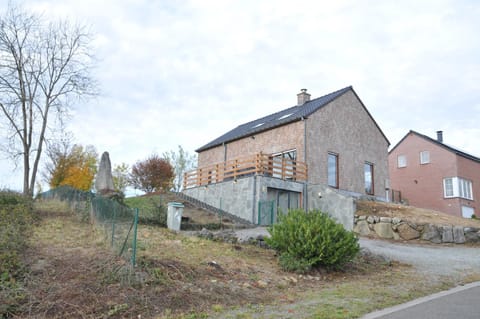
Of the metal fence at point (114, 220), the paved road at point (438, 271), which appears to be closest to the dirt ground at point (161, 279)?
the metal fence at point (114, 220)

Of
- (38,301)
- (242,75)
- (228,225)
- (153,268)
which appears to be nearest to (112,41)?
(242,75)

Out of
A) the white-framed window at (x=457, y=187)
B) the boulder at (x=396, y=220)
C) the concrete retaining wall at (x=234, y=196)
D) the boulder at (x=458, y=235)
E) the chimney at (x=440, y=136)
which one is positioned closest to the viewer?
the boulder at (x=458, y=235)

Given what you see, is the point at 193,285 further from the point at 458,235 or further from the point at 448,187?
the point at 448,187

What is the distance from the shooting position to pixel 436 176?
2959 centimetres

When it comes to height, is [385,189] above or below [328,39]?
below

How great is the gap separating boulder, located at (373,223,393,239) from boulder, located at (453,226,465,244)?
2322 millimetres

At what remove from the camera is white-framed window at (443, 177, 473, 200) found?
2822 cm

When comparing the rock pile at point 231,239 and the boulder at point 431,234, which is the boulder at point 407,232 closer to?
the boulder at point 431,234

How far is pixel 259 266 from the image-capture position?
9.11 m

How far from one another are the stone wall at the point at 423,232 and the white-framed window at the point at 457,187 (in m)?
14.0

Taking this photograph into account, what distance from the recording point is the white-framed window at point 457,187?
2822cm

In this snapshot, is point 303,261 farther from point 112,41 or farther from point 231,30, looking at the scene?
point 112,41

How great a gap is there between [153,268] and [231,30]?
7.19 metres

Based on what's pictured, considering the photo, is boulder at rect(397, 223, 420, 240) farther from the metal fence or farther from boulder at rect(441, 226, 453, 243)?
the metal fence
